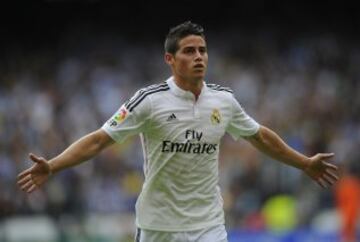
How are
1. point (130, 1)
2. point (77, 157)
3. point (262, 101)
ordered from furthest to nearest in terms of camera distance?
1. point (130, 1)
2. point (262, 101)
3. point (77, 157)

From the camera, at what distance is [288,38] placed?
2303 centimetres

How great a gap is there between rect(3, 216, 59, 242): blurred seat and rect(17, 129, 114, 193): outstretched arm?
9953mm

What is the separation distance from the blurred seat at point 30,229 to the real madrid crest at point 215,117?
32.6 ft

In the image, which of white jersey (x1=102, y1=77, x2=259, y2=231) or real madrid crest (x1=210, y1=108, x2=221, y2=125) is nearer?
white jersey (x1=102, y1=77, x2=259, y2=231)

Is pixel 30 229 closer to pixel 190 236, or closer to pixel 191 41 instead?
pixel 190 236

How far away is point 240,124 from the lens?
779 cm

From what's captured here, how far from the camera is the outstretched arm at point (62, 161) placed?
281 inches

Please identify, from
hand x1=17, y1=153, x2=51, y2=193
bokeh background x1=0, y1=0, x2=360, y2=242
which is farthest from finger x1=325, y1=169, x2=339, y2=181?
bokeh background x1=0, y1=0, x2=360, y2=242

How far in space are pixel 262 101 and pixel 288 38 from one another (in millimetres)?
3184

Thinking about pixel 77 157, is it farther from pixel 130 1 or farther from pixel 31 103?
pixel 130 1

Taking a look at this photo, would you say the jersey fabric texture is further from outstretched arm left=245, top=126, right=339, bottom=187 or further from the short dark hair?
the short dark hair

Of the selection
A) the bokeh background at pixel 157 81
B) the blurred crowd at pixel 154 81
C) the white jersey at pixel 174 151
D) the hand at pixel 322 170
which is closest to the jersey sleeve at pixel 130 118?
the white jersey at pixel 174 151

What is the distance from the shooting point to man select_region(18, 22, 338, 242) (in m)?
7.36

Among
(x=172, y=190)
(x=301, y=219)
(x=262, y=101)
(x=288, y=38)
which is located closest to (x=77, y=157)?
(x=172, y=190)
